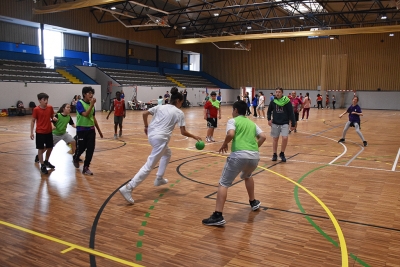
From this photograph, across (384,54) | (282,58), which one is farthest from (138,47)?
(384,54)

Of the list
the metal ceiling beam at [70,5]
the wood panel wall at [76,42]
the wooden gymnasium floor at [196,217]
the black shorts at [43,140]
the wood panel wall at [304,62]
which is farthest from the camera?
the wood panel wall at [304,62]

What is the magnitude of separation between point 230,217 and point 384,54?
121ft

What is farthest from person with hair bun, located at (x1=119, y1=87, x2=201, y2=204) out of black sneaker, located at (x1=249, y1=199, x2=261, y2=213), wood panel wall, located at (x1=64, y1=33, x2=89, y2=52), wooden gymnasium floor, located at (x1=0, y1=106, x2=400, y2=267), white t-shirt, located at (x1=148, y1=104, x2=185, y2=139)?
wood panel wall, located at (x1=64, y1=33, x2=89, y2=52)

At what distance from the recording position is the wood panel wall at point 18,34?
26.8 m

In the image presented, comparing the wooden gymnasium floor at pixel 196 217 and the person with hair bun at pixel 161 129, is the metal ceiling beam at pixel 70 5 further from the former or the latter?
the person with hair bun at pixel 161 129

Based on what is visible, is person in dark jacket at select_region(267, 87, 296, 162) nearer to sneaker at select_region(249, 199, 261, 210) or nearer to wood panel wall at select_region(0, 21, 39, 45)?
sneaker at select_region(249, 199, 261, 210)

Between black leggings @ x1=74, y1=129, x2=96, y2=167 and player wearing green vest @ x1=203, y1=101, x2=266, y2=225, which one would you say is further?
black leggings @ x1=74, y1=129, x2=96, y2=167

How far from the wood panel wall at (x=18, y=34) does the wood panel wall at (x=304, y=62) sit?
73.1ft

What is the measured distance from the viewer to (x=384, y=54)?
35.6 m

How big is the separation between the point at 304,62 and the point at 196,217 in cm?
3821

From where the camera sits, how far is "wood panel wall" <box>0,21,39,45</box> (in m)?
26.8

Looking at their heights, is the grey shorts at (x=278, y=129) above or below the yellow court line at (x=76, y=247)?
above

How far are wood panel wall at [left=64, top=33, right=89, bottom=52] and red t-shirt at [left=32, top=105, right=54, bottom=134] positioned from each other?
1054 inches

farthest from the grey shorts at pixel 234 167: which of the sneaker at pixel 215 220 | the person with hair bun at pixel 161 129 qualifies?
the person with hair bun at pixel 161 129
